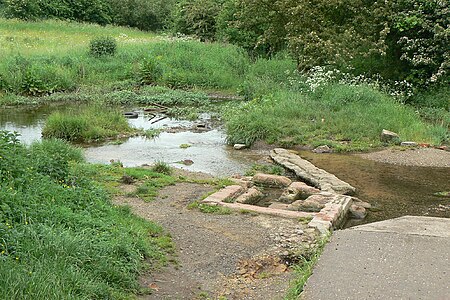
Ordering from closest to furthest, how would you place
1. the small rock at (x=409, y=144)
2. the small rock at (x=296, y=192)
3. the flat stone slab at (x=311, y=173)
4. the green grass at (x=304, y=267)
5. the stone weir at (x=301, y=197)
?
the green grass at (x=304, y=267) → the stone weir at (x=301, y=197) → the small rock at (x=296, y=192) → the flat stone slab at (x=311, y=173) → the small rock at (x=409, y=144)

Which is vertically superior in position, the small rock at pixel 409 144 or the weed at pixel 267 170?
the small rock at pixel 409 144

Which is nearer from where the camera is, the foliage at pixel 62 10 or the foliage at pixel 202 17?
the foliage at pixel 202 17

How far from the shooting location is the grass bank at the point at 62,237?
4914 mm

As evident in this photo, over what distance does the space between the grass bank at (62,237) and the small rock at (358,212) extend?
11.3ft

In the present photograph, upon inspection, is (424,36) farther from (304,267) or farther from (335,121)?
(304,267)

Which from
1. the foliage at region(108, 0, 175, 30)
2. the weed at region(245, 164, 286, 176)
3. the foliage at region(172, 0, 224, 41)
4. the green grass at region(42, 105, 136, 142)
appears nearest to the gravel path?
the weed at region(245, 164, 286, 176)

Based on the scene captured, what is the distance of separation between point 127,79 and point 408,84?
12.3 m

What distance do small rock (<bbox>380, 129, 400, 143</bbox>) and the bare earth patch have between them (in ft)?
24.1

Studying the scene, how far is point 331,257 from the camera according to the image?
6527mm

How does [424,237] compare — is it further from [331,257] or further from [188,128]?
[188,128]

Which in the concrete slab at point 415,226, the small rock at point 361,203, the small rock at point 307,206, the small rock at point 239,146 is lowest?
the small rock at point 239,146

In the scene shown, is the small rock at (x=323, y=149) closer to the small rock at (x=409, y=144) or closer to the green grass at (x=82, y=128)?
the small rock at (x=409, y=144)

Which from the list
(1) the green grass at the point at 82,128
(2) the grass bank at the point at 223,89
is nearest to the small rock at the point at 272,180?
(2) the grass bank at the point at 223,89

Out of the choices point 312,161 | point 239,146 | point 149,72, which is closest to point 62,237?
point 312,161
